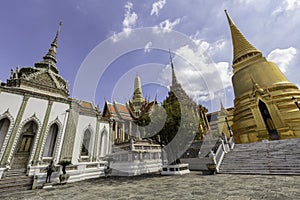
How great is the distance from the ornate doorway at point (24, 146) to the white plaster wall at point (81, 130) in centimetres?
317

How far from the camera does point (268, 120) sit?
16.1 m

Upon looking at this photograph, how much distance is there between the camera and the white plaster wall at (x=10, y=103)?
32.5 feet

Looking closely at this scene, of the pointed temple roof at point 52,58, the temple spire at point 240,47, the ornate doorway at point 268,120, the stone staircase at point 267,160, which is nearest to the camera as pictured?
the stone staircase at point 267,160

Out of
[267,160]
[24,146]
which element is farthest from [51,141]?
[267,160]

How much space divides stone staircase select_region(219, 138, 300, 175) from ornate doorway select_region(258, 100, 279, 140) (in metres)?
4.13

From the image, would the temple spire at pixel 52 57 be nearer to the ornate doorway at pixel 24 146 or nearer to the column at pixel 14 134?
the column at pixel 14 134

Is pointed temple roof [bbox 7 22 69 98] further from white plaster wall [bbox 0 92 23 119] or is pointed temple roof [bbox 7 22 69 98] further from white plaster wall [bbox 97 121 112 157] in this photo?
Answer: white plaster wall [bbox 97 121 112 157]

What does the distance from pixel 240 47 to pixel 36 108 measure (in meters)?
28.4

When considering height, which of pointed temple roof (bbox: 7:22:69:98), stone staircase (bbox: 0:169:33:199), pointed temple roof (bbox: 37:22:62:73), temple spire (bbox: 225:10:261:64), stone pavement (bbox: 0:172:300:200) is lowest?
stone pavement (bbox: 0:172:300:200)

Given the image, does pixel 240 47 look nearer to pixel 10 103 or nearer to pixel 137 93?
pixel 137 93

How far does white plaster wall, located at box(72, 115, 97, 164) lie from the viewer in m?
12.2

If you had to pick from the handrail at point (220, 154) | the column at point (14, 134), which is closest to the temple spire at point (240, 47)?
the handrail at point (220, 154)

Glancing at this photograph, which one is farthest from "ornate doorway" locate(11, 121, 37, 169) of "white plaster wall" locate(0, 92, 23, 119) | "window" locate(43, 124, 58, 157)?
"white plaster wall" locate(0, 92, 23, 119)

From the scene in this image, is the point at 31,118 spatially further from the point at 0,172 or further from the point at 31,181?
the point at 31,181
